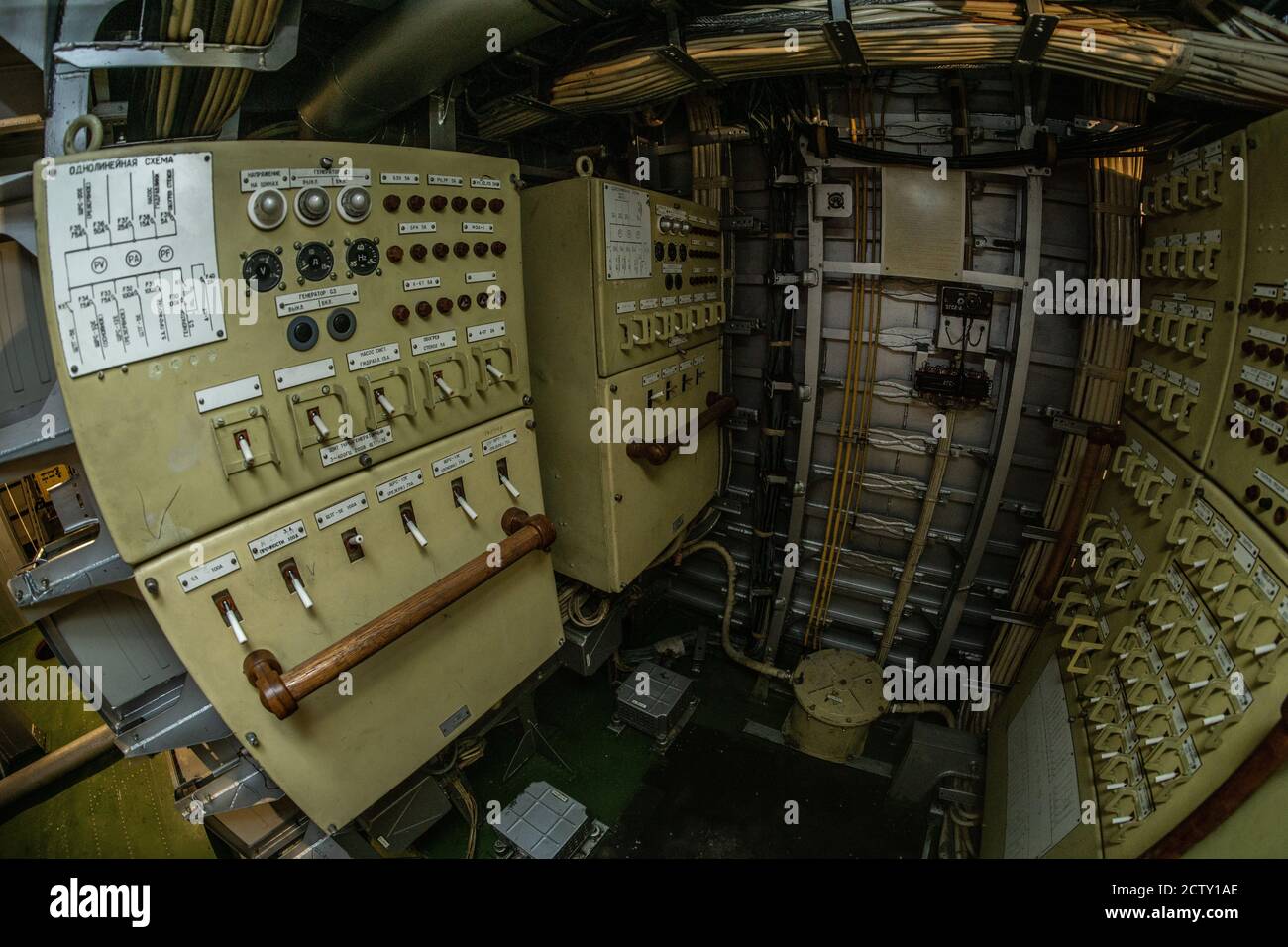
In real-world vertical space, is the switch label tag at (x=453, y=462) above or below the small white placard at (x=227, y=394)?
below

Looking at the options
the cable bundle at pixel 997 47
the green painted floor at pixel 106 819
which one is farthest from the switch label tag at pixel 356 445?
the green painted floor at pixel 106 819

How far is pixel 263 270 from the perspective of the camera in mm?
1616

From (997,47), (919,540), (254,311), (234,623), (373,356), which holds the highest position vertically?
(997,47)

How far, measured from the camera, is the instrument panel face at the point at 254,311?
1360mm

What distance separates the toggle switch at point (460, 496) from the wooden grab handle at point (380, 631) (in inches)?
7.2

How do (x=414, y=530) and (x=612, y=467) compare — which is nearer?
(x=414, y=530)

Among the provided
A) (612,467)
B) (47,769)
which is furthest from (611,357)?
(47,769)

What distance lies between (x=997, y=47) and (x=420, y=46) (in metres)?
2.26

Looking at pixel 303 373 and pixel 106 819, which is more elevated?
pixel 303 373

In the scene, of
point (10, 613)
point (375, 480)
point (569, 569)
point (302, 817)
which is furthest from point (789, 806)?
point (10, 613)

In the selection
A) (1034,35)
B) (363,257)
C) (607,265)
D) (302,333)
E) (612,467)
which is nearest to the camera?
(302,333)

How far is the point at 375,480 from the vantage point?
1973 mm

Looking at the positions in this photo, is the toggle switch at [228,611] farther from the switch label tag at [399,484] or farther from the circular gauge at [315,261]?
the circular gauge at [315,261]

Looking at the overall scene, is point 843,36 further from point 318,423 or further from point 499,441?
point 318,423
